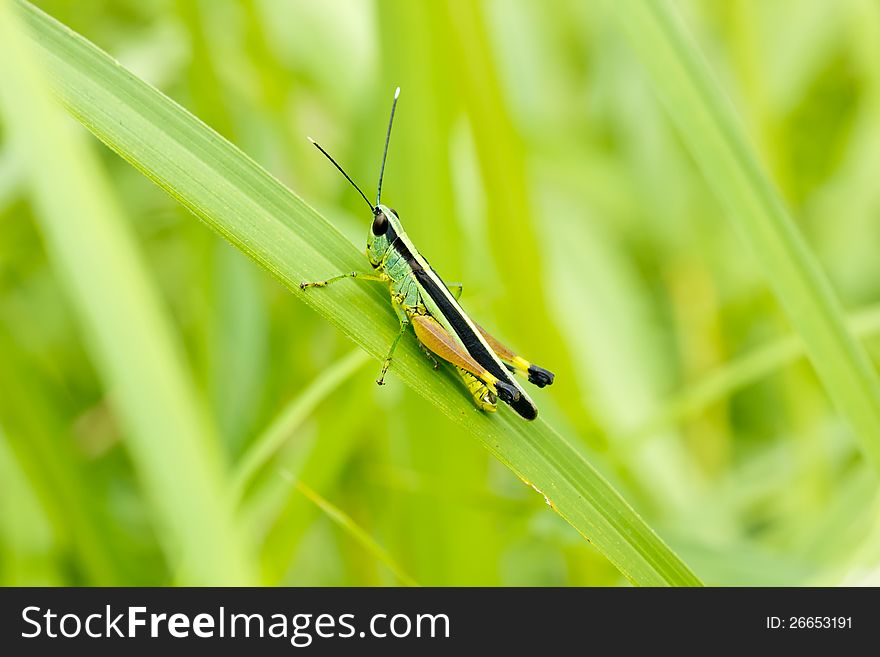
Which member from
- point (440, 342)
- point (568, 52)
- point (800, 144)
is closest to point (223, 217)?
point (440, 342)

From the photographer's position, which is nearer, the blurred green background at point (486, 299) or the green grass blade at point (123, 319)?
the green grass blade at point (123, 319)

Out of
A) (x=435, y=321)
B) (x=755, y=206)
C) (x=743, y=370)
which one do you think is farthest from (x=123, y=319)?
(x=743, y=370)

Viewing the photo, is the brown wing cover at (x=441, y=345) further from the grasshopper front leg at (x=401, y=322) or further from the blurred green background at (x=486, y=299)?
the blurred green background at (x=486, y=299)

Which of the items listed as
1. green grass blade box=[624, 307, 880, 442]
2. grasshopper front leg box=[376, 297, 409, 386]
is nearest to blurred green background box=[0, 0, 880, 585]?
green grass blade box=[624, 307, 880, 442]

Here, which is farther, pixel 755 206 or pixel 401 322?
pixel 401 322

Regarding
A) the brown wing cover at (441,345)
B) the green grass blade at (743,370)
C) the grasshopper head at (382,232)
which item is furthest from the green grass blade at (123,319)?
the green grass blade at (743,370)

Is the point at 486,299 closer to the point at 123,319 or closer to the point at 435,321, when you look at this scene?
the point at 435,321
